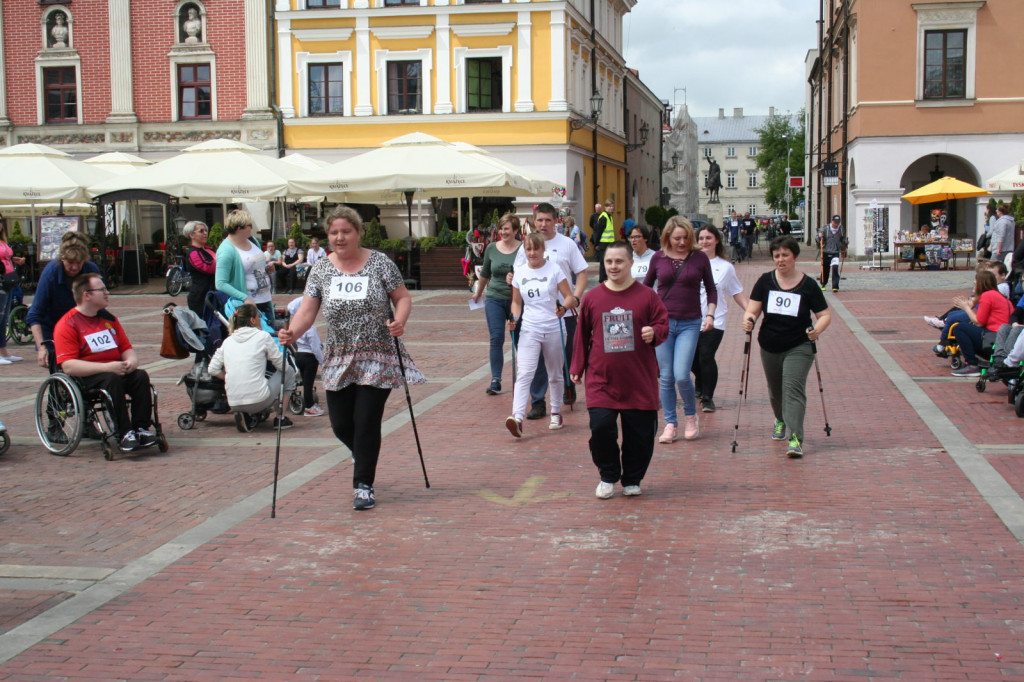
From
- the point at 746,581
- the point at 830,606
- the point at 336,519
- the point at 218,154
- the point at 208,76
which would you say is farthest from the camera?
the point at 208,76

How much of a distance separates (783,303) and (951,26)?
93.2 feet

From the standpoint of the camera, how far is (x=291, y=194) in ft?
76.7

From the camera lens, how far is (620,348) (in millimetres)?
6875

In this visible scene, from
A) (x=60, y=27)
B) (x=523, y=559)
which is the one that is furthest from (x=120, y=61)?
(x=523, y=559)

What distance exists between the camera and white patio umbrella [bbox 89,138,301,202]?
23.2m

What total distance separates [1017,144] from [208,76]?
25.4 m

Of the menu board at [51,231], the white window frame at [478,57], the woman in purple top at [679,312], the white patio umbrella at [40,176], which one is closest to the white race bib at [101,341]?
the woman in purple top at [679,312]

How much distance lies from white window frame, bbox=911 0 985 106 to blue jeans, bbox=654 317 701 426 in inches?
1092

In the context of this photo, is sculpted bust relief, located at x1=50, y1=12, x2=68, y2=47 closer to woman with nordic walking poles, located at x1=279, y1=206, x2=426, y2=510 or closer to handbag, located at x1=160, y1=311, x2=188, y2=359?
handbag, located at x1=160, y1=311, x2=188, y2=359

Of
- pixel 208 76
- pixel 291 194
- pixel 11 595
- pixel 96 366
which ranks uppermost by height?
pixel 208 76

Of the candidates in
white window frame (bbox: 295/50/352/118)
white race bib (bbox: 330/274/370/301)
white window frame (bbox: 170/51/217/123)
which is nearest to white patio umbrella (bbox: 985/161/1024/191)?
white window frame (bbox: 295/50/352/118)

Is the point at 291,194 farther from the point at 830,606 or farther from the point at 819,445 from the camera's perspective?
the point at 830,606

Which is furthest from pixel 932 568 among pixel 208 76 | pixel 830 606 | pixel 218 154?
pixel 208 76

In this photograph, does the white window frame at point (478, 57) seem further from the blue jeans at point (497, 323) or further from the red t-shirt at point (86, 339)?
the red t-shirt at point (86, 339)
